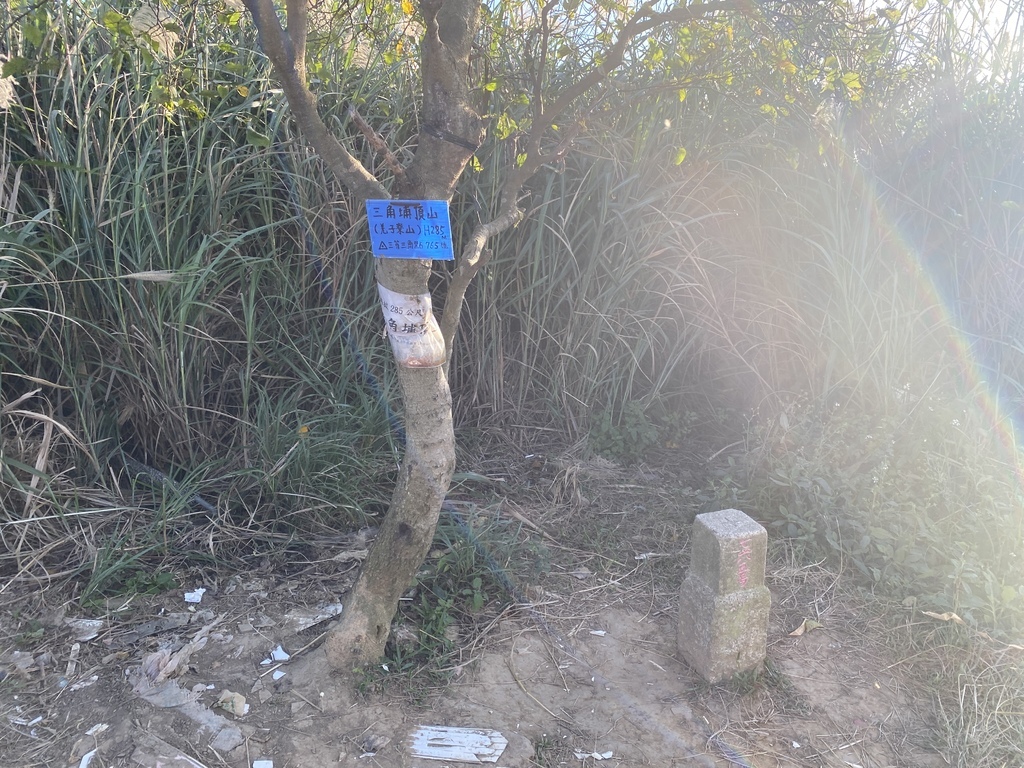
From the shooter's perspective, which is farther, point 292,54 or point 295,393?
point 295,393

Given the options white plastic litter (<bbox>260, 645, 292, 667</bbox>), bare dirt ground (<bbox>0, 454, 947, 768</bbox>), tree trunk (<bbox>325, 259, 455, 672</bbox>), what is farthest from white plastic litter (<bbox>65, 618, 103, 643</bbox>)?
tree trunk (<bbox>325, 259, 455, 672</bbox>)

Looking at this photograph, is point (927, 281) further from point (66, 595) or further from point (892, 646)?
point (66, 595)

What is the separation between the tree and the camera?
5.57 ft

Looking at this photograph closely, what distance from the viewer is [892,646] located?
2268 millimetres

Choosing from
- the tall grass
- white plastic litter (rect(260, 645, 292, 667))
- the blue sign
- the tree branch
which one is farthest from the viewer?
the tall grass

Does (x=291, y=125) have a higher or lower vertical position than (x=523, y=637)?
higher

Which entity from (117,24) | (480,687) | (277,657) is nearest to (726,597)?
(480,687)

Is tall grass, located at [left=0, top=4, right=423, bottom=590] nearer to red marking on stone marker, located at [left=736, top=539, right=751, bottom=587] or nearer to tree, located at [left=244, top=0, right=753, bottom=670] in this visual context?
tree, located at [left=244, top=0, right=753, bottom=670]

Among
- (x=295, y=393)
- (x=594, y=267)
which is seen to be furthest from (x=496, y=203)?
(x=295, y=393)

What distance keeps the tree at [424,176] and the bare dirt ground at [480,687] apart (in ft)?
0.80

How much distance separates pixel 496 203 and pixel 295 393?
1.15 meters

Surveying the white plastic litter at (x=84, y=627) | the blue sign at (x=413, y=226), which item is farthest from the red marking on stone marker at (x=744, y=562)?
the white plastic litter at (x=84, y=627)

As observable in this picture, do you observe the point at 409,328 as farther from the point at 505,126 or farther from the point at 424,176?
the point at 505,126

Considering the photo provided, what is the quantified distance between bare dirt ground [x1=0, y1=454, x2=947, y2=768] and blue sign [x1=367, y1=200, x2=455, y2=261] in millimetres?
1139
